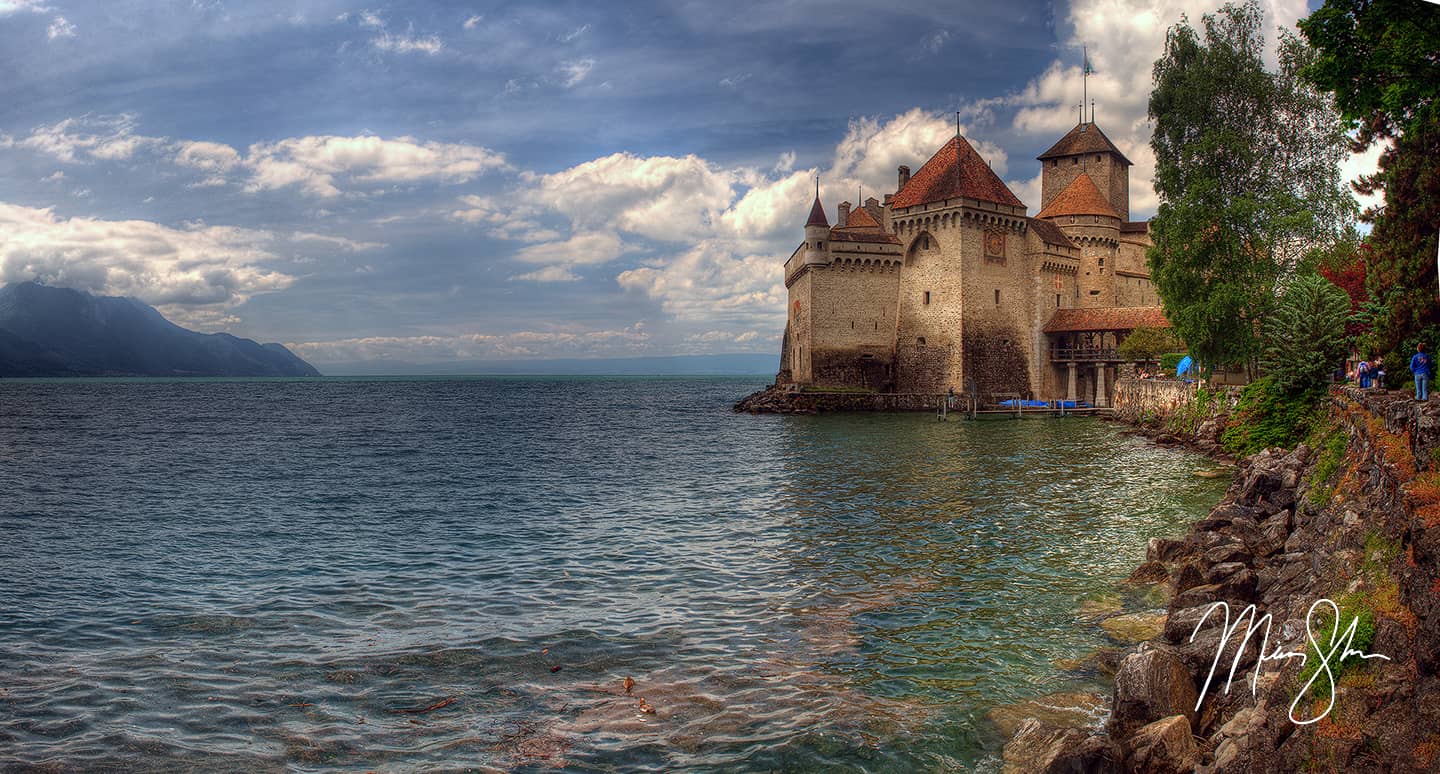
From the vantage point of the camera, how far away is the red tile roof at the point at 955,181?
53.4m

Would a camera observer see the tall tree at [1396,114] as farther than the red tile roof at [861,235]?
No

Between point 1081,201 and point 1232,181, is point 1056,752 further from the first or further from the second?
point 1081,201

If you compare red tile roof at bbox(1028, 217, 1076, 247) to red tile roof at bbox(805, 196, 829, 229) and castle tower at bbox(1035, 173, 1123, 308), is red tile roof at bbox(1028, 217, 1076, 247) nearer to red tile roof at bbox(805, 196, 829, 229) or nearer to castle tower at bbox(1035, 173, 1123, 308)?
castle tower at bbox(1035, 173, 1123, 308)

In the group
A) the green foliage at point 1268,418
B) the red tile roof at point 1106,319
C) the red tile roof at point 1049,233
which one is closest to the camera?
the green foliage at point 1268,418

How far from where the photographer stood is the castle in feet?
176

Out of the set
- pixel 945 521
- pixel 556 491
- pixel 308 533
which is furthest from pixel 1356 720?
pixel 556 491

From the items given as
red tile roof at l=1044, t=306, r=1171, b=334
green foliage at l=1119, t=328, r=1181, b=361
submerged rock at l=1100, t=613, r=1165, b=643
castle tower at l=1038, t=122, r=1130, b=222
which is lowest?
submerged rock at l=1100, t=613, r=1165, b=643

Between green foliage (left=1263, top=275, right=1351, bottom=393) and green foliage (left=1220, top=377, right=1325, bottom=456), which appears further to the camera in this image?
green foliage (left=1220, top=377, right=1325, bottom=456)

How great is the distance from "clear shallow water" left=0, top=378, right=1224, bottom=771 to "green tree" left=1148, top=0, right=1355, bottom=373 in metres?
5.56

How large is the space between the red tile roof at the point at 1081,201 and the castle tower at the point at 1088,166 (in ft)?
7.95

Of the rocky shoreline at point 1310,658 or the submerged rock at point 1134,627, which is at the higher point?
the rocky shoreline at point 1310,658

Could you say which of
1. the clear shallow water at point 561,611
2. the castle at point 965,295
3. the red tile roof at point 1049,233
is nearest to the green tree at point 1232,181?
the clear shallow water at point 561,611

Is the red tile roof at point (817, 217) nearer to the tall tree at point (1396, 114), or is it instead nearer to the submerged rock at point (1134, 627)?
the tall tree at point (1396, 114)

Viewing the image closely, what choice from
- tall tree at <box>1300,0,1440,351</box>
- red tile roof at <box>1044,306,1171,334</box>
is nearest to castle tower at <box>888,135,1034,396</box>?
red tile roof at <box>1044,306,1171,334</box>
